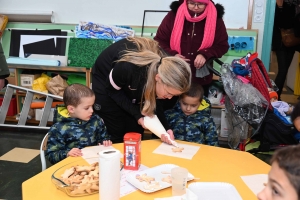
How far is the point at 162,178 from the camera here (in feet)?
4.82

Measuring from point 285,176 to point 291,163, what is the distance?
38 mm

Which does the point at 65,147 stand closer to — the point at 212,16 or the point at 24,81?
the point at 212,16

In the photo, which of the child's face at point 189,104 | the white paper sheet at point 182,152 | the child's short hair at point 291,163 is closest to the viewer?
the child's short hair at point 291,163

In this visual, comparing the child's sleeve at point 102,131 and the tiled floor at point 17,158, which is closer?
the child's sleeve at point 102,131

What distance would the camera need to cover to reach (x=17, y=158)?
3.31 meters

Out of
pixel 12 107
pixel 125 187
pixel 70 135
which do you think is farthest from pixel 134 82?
pixel 12 107

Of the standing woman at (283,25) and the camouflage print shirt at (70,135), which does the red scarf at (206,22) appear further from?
the standing woman at (283,25)

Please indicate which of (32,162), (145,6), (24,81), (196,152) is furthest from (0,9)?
(196,152)

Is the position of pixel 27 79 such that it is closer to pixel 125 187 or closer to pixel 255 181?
pixel 125 187

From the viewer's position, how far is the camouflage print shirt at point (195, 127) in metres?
2.42

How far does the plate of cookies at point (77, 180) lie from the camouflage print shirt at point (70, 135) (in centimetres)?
42

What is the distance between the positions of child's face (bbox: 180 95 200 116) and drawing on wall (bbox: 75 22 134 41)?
6.30 feet

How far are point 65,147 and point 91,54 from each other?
7.45ft

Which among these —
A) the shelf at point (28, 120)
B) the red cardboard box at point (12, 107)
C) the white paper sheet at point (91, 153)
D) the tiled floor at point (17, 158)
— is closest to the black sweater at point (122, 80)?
the white paper sheet at point (91, 153)
